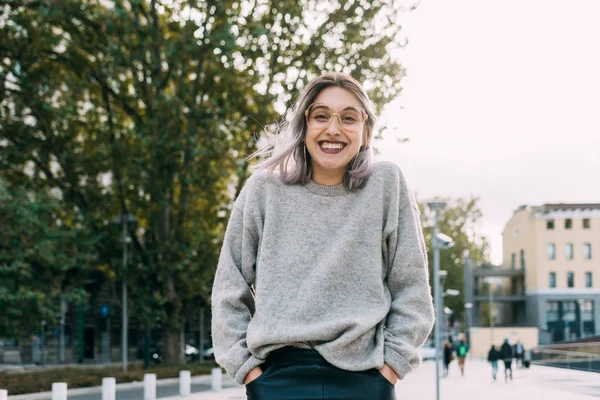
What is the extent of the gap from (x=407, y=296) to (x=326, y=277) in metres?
0.28

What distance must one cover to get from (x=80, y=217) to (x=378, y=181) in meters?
25.3

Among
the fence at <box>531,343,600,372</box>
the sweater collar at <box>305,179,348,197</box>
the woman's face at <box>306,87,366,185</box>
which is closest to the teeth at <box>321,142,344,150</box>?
the woman's face at <box>306,87,366,185</box>

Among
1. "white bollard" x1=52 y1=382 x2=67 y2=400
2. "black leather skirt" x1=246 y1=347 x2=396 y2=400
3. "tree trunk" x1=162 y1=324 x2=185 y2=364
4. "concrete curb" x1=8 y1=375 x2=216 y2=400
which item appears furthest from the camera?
"tree trunk" x1=162 y1=324 x2=185 y2=364

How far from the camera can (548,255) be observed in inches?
3351

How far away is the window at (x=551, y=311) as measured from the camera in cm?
8406

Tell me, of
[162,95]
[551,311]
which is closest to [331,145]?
[162,95]

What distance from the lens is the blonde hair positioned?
3.15m

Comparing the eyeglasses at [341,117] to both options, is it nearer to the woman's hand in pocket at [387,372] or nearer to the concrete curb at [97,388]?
the woman's hand in pocket at [387,372]

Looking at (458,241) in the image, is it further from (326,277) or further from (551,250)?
(326,277)

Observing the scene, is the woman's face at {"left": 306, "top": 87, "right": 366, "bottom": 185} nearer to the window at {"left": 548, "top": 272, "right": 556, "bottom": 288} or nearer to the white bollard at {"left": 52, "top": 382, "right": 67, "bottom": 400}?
the white bollard at {"left": 52, "top": 382, "right": 67, "bottom": 400}

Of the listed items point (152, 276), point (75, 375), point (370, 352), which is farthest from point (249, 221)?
point (152, 276)

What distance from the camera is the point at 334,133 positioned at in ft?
10.4

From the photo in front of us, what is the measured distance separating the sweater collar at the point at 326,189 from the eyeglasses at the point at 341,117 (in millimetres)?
201

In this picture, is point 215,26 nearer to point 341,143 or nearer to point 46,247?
point 46,247
